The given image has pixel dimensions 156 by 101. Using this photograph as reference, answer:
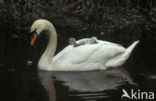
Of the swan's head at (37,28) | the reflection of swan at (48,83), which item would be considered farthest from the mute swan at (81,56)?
the reflection of swan at (48,83)

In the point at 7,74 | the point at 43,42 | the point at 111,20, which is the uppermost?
the point at 111,20

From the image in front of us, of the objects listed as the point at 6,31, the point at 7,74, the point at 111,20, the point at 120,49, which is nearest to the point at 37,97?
the point at 7,74

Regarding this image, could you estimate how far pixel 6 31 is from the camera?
1482cm

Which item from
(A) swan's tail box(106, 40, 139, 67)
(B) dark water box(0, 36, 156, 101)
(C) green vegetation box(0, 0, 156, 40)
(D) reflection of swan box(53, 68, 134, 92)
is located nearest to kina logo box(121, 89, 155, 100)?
(B) dark water box(0, 36, 156, 101)

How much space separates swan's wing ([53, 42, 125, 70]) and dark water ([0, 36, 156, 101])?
0.71 feet

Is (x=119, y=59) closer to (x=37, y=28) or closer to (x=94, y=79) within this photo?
(x=94, y=79)

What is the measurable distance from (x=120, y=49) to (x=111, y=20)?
171 inches

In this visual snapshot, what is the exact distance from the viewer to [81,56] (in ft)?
36.4

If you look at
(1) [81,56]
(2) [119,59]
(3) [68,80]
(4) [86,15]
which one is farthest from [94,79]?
(4) [86,15]

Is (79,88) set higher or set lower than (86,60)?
lower

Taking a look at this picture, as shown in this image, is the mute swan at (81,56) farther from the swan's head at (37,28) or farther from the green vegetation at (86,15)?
the green vegetation at (86,15)

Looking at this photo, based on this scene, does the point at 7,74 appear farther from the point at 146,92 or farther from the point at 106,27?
the point at 106,27

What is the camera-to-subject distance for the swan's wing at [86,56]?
11125mm

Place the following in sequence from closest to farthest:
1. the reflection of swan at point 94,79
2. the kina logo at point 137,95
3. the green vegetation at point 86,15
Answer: the kina logo at point 137,95 → the reflection of swan at point 94,79 → the green vegetation at point 86,15
